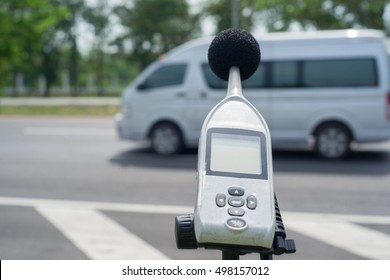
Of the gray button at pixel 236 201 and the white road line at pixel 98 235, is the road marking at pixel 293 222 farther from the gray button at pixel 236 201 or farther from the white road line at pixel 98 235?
the gray button at pixel 236 201

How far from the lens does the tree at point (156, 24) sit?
140 ft

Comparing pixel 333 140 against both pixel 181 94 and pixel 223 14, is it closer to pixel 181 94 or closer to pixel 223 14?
pixel 181 94

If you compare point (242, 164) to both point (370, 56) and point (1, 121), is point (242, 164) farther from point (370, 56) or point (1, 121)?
point (1, 121)

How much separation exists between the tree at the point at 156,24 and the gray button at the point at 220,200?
4239 centimetres

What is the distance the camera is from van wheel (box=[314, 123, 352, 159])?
9.74 metres

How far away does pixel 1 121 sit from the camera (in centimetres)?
1831

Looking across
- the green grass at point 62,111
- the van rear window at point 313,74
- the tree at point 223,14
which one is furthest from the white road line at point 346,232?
the tree at point 223,14

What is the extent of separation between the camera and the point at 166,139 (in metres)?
10.5

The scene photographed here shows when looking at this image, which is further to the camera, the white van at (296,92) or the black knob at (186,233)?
the white van at (296,92)

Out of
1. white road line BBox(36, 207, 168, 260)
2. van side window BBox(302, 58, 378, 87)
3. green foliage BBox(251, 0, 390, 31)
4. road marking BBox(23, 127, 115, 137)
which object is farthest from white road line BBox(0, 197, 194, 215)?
green foliage BBox(251, 0, 390, 31)

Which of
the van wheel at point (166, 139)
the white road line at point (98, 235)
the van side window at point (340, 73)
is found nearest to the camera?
the white road line at point (98, 235)

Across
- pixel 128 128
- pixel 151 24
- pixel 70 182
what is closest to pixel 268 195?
pixel 70 182

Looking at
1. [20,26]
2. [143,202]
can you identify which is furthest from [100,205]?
[20,26]

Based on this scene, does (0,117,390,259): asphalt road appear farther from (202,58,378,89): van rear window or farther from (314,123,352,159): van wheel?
(202,58,378,89): van rear window
